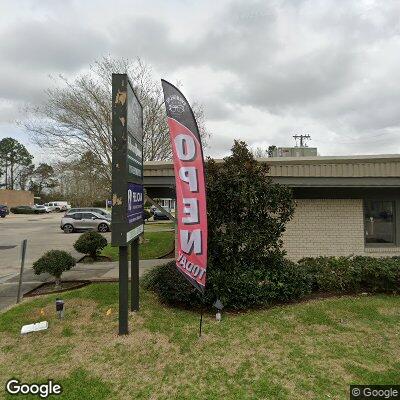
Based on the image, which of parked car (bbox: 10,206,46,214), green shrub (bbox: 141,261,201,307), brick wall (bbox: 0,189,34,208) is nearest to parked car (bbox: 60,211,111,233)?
green shrub (bbox: 141,261,201,307)

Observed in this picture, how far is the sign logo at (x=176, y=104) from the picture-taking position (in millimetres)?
5129

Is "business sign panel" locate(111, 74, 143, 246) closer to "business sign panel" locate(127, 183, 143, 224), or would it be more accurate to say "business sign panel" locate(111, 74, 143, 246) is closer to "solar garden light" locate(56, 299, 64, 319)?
Answer: "business sign panel" locate(127, 183, 143, 224)

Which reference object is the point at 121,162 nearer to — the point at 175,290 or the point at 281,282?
the point at 175,290

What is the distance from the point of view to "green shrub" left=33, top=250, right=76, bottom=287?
8312mm

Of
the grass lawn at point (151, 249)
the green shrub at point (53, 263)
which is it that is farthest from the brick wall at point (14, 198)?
the green shrub at point (53, 263)

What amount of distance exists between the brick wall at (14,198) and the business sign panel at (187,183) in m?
72.7

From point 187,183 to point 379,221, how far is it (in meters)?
7.61

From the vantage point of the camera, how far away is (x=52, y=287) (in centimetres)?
885

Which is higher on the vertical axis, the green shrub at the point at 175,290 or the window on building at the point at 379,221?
the window on building at the point at 379,221

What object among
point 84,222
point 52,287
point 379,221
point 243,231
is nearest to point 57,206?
point 84,222

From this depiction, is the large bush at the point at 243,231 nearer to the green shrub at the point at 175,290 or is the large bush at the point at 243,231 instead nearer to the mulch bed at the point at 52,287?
the green shrub at the point at 175,290

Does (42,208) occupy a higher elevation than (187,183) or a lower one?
lower

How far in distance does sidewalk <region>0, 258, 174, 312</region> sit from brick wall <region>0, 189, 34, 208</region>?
213 ft

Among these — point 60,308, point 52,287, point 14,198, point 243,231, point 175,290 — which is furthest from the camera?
point 14,198
